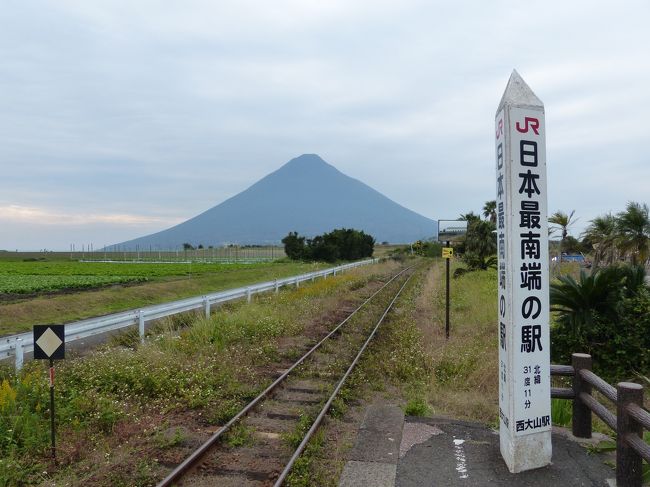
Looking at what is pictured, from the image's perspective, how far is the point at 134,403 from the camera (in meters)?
6.61

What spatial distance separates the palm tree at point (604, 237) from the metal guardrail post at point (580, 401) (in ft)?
49.2

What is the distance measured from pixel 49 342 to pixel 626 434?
557 cm

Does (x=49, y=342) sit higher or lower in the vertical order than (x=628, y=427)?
higher

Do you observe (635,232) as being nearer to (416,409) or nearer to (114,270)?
(416,409)

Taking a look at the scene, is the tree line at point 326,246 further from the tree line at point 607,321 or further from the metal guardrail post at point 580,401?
the metal guardrail post at point 580,401

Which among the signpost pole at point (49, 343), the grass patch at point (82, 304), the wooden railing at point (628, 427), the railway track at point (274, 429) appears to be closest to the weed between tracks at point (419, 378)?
the railway track at point (274, 429)

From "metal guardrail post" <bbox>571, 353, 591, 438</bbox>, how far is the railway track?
2.86 m

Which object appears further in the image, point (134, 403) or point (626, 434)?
point (134, 403)

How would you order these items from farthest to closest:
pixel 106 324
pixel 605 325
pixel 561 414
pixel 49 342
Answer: pixel 106 324, pixel 605 325, pixel 561 414, pixel 49 342

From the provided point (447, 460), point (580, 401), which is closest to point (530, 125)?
point (580, 401)

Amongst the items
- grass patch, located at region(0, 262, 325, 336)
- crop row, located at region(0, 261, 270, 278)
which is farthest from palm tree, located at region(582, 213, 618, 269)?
crop row, located at region(0, 261, 270, 278)

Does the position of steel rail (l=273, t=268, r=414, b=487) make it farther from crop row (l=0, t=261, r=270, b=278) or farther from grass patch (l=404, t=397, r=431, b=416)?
crop row (l=0, t=261, r=270, b=278)

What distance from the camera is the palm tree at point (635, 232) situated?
1786 centimetres

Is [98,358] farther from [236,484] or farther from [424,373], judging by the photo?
[424,373]
